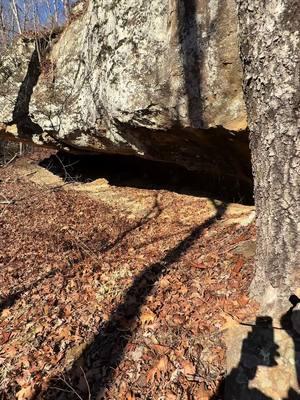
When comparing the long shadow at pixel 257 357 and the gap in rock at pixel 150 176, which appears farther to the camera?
the gap in rock at pixel 150 176

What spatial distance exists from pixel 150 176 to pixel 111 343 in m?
5.80

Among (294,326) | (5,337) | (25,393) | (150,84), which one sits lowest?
(25,393)

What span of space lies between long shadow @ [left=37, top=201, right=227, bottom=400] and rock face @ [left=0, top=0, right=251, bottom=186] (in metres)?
1.91

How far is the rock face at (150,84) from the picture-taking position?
4395mm

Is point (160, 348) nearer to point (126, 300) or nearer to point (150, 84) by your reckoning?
point (126, 300)

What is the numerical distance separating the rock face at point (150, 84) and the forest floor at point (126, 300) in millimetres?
Answer: 1281

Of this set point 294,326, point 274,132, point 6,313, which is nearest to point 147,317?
point 294,326

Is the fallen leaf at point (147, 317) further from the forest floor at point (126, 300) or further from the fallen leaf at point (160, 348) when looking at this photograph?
the fallen leaf at point (160, 348)

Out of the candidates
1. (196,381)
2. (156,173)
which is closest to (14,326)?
(196,381)

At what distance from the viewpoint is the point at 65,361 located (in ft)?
11.7

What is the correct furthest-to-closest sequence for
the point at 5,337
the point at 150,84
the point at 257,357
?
the point at 150,84 → the point at 5,337 → the point at 257,357

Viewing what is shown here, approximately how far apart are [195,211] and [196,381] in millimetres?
3712

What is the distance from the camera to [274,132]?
2.81m

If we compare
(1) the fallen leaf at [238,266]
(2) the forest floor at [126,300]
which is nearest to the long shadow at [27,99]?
(2) the forest floor at [126,300]
